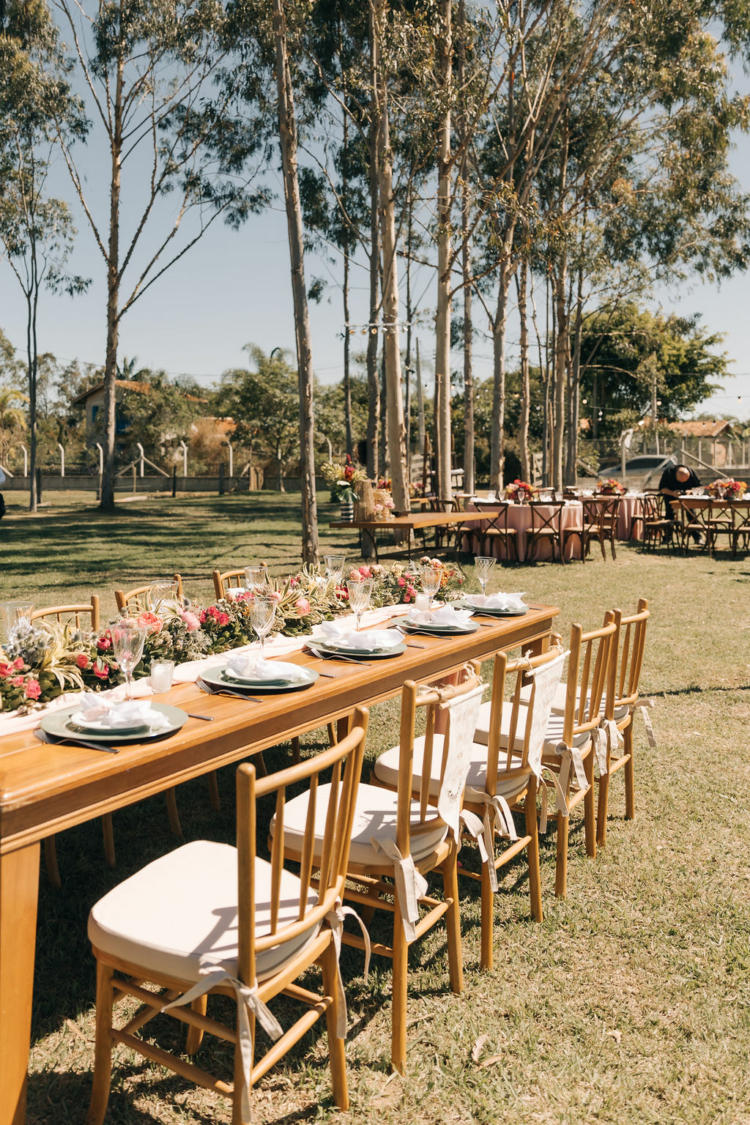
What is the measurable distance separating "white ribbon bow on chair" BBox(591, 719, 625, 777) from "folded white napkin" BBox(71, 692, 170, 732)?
1787mm

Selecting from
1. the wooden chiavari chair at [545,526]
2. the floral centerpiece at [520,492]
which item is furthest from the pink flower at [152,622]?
the floral centerpiece at [520,492]

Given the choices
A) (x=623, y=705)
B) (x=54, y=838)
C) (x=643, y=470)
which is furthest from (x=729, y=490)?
(x=643, y=470)

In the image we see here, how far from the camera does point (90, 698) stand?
6.81 feet

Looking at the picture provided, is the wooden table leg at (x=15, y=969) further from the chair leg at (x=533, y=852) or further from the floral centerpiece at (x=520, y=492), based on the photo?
the floral centerpiece at (x=520, y=492)

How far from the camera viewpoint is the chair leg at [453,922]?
2.37m

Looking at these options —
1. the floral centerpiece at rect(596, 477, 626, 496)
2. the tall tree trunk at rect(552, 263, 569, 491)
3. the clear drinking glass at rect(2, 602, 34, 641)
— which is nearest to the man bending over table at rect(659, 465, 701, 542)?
the floral centerpiece at rect(596, 477, 626, 496)

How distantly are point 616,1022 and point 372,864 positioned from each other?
86 centimetres

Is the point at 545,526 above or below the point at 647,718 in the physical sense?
above

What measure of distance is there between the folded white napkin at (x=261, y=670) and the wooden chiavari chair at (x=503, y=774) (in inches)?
18.5

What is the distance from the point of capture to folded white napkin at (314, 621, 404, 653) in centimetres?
290

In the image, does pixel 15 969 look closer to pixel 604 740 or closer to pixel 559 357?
pixel 604 740

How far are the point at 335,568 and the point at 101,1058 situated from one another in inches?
83.3

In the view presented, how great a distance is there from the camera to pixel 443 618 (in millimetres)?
3352

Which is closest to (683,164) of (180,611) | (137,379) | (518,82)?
(518,82)
